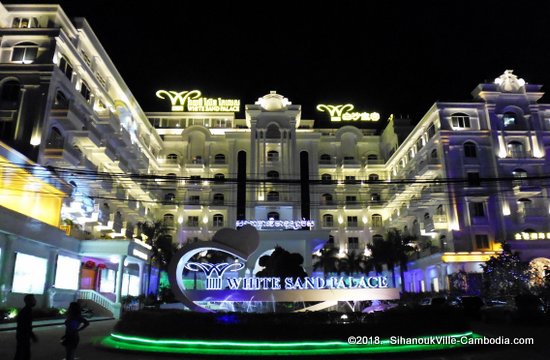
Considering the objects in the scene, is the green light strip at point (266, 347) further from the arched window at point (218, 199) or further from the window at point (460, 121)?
the arched window at point (218, 199)

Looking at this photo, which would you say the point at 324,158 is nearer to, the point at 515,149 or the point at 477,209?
the point at 477,209

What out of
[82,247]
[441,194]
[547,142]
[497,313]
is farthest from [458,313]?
[547,142]

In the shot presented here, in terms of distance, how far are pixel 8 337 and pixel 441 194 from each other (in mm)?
44395

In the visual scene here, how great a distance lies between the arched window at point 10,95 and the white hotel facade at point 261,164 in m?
0.10

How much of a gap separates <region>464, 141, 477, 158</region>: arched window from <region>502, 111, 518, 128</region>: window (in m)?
5.09

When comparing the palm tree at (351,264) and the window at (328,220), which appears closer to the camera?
the palm tree at (351,264)

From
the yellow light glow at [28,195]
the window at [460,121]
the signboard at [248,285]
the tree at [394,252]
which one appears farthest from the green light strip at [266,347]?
the window at [460,121]

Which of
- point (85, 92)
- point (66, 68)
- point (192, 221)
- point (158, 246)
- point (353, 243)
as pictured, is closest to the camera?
point (66, 68)

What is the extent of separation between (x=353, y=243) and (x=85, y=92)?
1660 inches

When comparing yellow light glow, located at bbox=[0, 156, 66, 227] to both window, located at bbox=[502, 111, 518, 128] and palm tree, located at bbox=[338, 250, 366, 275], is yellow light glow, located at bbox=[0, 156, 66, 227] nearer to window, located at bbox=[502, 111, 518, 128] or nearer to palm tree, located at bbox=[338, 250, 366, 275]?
palm tree, located at bbox=[338, 250, 366, 275]

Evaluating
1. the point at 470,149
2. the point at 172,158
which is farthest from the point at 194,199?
the point at 470,149

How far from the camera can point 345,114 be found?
77500mm

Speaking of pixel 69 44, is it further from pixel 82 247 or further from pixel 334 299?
pixel 334 299

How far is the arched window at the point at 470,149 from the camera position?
5350 centimetres
